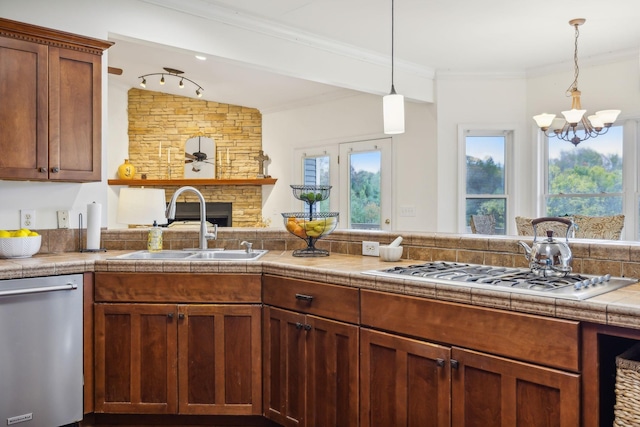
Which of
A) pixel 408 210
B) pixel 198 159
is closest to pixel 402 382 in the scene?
pixel 408 210

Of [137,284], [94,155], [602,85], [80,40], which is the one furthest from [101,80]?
[602,85]

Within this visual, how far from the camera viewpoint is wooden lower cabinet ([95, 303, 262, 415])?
96.3 inches

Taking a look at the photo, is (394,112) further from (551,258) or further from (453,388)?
(453,388)

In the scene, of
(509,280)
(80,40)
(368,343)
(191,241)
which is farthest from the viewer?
(191,241)

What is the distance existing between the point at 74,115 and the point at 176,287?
1.21 metres

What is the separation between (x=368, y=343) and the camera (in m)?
2.00

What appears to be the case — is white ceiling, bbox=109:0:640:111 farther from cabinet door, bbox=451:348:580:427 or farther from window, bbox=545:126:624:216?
cabinet door, bbox=451:348:580:427

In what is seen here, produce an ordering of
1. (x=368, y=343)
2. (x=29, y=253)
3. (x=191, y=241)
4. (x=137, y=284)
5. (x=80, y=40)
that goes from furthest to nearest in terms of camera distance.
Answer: (x=191, y=241), (x=80, y=40), (x=29, y=253), (x=137, y=284), (x=368, y=343)

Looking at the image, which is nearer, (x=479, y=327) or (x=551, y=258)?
(x=479, y=327)

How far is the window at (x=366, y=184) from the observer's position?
618 centimetres

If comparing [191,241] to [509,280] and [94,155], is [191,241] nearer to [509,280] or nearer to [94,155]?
[94,155]

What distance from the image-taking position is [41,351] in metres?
2.32

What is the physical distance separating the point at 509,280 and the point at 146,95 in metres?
6.99

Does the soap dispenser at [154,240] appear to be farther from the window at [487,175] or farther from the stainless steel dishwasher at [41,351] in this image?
the window at [487,175]
